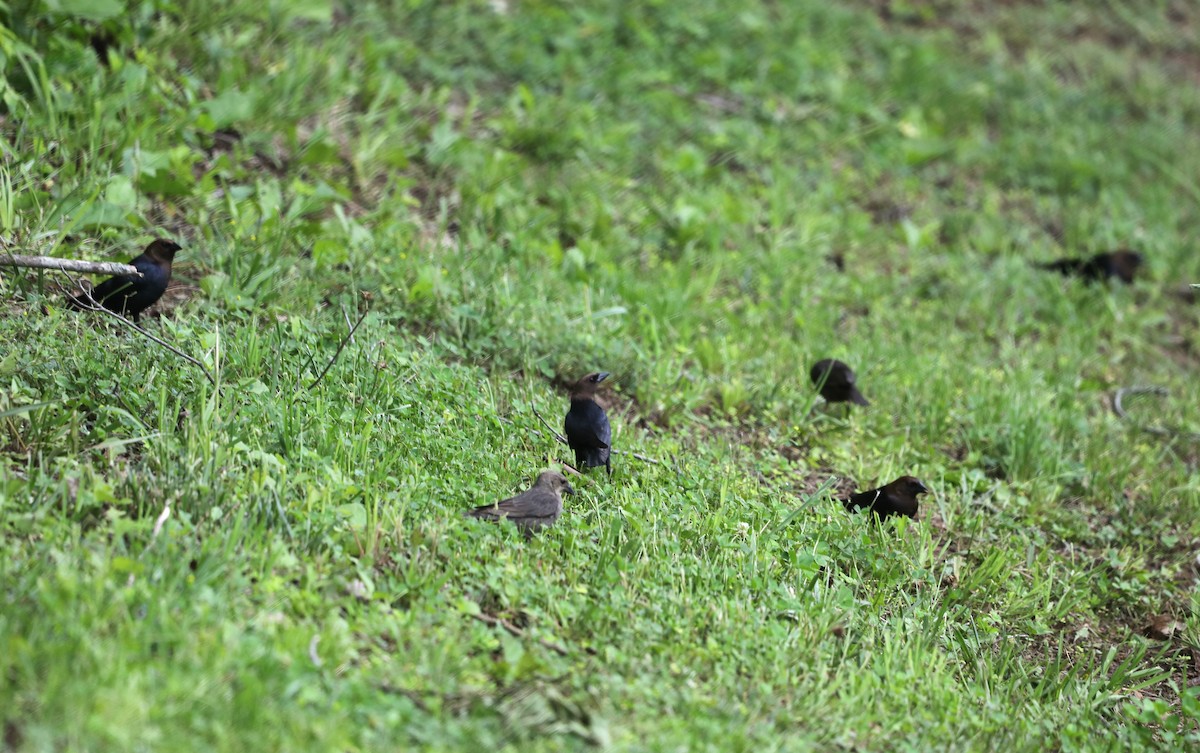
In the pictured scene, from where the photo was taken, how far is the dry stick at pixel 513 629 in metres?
3.51

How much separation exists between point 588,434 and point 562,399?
2.50ft

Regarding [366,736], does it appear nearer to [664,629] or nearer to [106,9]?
[664,629]

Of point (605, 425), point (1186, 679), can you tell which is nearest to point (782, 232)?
point (605, 425)

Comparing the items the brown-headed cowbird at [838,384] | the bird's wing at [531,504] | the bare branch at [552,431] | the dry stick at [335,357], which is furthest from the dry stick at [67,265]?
the brown-headed cowbird at [838,384]

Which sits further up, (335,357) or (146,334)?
(146,334)

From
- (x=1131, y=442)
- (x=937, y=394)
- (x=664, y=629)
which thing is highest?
(x=664, y=629)

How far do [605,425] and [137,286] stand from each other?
2.17m

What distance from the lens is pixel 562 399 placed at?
5.23 metres

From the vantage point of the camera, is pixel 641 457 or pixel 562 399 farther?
pixel 562 399

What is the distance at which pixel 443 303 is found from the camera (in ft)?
18.2

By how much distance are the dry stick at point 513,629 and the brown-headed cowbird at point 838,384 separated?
2684mm

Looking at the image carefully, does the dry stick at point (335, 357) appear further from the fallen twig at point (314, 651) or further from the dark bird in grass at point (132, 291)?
the fallen twig at point (314, 651)

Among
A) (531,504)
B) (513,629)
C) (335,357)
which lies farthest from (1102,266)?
(513,629)

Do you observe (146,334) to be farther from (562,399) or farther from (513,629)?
(513,629)
